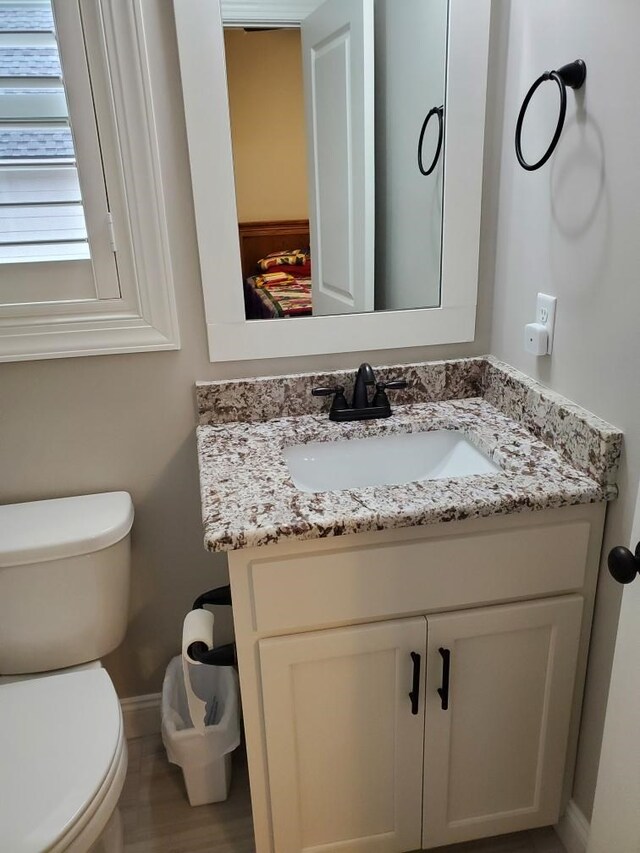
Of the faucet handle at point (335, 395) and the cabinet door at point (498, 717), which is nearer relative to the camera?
the cabinet door at point (498, 717)

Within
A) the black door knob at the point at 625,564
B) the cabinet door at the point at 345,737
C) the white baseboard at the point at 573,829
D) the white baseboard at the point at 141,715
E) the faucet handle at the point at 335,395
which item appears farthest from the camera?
the white baseboard at the point at 141,715

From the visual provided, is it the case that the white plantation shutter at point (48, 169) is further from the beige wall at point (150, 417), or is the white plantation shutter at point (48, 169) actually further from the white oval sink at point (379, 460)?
the white oval sink at point (379, 460)

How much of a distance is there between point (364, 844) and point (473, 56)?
1625 mm

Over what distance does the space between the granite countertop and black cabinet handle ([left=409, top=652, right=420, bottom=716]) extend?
0.93 feet

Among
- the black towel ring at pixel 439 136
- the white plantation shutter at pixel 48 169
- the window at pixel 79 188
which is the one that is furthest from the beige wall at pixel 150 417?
the black towel ring at pixel 439 136

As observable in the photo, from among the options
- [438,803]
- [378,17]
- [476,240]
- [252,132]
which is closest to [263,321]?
[252,132]

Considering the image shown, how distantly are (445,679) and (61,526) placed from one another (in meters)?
0.82

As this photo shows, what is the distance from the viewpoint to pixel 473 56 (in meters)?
1.30

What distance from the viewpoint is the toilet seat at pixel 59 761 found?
38.6 inches

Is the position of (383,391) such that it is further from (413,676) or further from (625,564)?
(625,564)

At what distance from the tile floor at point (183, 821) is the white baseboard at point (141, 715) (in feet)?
0.20

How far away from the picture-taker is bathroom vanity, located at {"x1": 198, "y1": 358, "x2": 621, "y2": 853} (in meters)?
1.03

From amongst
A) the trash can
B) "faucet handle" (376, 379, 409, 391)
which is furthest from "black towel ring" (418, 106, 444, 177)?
the trash can

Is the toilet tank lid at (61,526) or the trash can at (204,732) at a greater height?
the toilet tank lid at (61,526)
